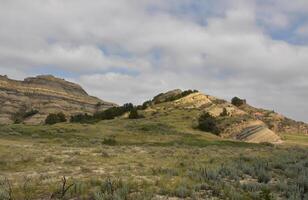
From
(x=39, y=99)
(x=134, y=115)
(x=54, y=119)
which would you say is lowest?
(x=54, y=119)

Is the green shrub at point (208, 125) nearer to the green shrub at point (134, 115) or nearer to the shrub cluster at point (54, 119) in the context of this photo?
the green shrub at point (134, 115)

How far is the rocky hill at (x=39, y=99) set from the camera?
403ft

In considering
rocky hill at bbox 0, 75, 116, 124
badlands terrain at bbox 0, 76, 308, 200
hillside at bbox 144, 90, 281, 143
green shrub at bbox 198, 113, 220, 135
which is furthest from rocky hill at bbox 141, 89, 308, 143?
rocky hill at bbox 0, 75, 116, 124

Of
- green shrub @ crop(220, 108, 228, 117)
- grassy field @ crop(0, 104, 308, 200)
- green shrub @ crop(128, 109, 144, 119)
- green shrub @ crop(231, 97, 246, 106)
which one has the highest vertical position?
green shrub @ crop(231, 97, 246, 106)

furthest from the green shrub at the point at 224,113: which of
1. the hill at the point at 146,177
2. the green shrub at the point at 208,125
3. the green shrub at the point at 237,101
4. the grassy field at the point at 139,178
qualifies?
the hill at the point at 146,177

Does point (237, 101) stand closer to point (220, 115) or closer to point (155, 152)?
point (220, 115)

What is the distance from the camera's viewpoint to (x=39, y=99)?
14500 cm

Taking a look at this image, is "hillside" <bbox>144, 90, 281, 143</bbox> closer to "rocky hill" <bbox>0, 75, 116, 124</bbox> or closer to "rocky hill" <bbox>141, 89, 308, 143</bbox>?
"rocky hill" <bbox>141, 89, 308, 143</bbox>

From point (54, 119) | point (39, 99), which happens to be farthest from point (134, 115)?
point (39, 99)

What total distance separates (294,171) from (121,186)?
968 cm

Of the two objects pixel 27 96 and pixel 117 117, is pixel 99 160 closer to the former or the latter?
pixel 117 117

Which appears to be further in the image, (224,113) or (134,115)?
(134,115)

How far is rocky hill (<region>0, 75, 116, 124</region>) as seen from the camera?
4830 inches

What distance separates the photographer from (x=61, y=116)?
8294cm
